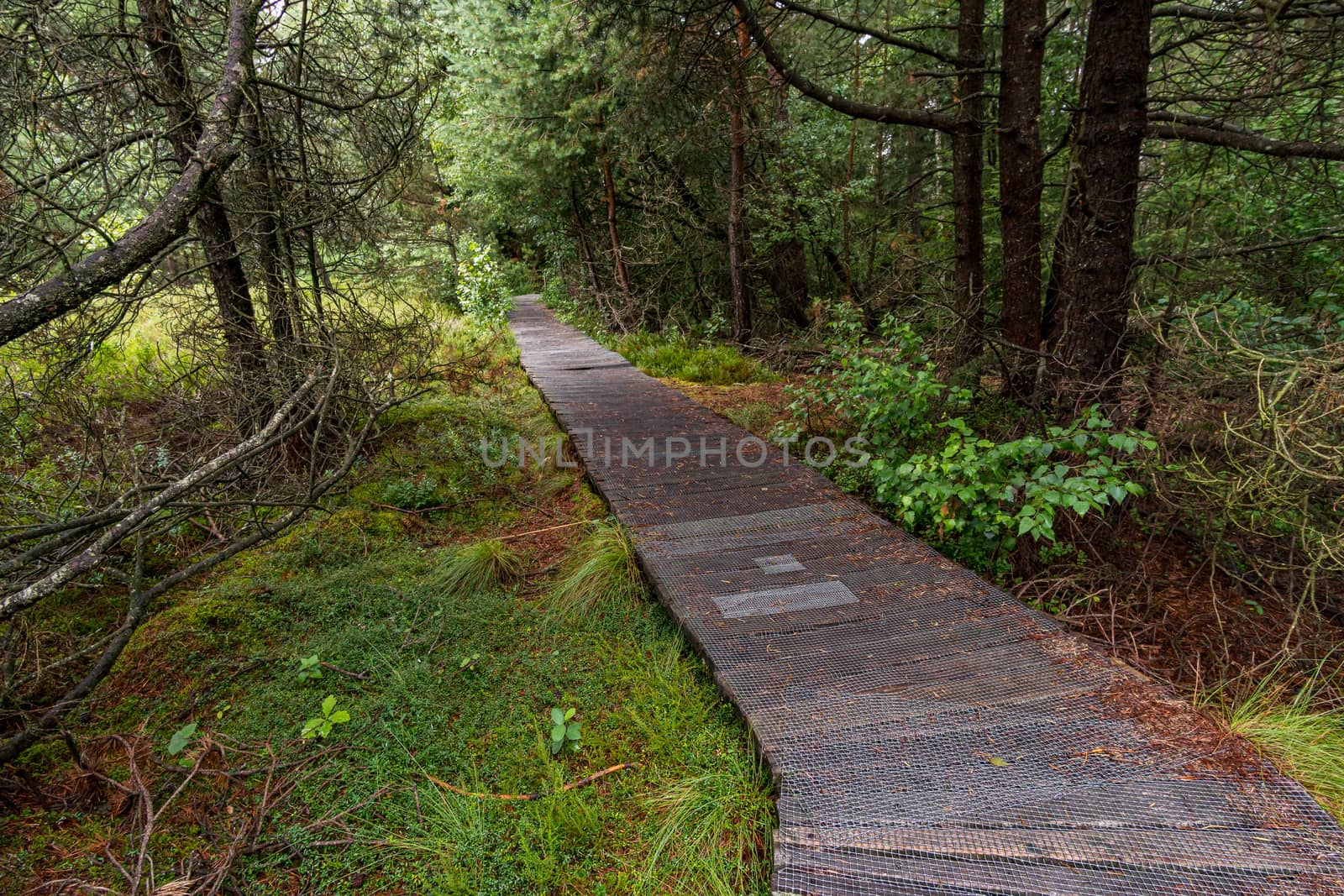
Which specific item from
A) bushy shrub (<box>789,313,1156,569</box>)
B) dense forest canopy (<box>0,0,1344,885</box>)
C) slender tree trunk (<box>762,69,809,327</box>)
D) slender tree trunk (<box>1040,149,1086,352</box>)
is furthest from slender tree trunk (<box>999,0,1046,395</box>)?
slender tree trunk (<box>762,69,809,327</box>)

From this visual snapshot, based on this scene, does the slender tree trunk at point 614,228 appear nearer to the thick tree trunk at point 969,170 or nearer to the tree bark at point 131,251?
the thick tree trunk at point 969,170

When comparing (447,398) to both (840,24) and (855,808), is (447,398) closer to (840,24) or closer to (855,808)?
(840,24)

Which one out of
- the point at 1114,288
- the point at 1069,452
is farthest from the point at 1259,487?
the point at 1114,288

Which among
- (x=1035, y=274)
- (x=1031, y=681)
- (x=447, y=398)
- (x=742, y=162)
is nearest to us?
(x=1031, y=681)

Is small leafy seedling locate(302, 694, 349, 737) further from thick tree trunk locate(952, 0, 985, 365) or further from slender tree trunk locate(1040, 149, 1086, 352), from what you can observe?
thick tree trunk locate(952, 0, 985, 365)

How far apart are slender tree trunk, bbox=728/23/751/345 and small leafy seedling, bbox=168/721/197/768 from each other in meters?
6.91

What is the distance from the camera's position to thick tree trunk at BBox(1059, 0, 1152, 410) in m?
3.33

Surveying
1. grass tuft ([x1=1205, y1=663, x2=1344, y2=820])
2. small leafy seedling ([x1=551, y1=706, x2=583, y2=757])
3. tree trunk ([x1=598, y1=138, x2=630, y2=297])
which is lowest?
grass tuft ([x1=1205, y1=663, x2=1344, y2=820])

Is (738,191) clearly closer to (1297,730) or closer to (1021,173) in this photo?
(1021,173)

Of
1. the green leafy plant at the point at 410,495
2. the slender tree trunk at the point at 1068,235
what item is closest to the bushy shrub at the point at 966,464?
the slender tree trunk at the point at 1068,235

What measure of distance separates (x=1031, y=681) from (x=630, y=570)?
207cm

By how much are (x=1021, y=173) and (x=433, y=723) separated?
18.6 ft

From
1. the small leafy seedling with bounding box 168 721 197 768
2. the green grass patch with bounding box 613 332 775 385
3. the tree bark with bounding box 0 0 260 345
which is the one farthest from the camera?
the green grass patch with bounding box 613 332 775 385

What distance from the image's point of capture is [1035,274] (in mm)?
4973
